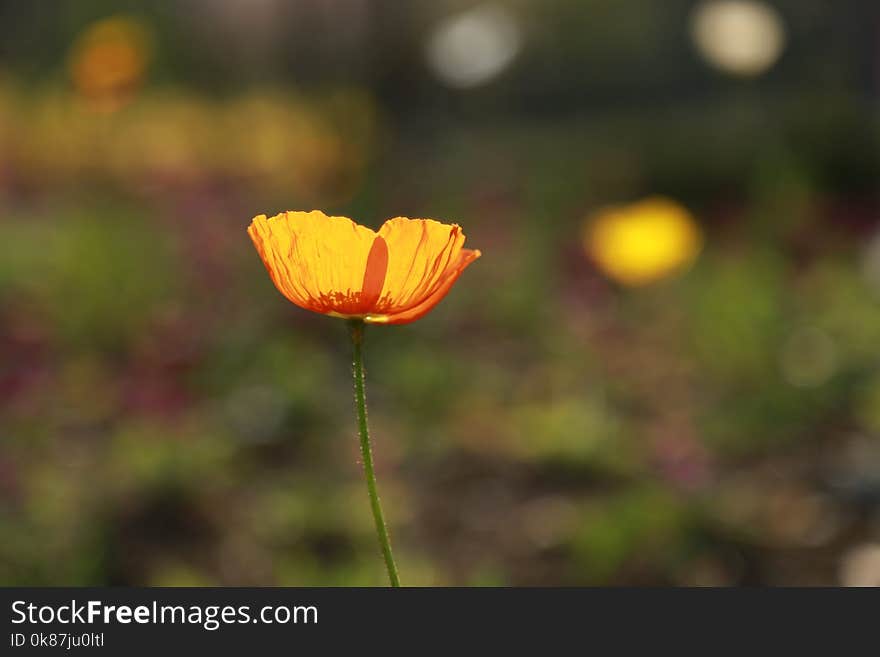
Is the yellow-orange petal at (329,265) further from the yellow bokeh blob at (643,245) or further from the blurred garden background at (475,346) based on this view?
the yellow bokeh blob at (643,245)

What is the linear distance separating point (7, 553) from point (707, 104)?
595 cm

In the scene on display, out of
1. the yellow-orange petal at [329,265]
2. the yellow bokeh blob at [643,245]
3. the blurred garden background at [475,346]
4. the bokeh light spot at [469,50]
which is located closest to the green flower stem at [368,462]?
the yellow-orange petal at [329,265]

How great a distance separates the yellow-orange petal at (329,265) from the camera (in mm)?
845

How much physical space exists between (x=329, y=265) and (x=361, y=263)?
3cm

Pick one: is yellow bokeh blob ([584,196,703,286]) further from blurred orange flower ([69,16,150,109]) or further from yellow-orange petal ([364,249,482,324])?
yellow-orange petal ([364,249,482,324])

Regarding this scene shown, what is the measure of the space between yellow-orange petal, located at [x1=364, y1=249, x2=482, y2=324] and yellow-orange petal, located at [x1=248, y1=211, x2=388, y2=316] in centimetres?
3

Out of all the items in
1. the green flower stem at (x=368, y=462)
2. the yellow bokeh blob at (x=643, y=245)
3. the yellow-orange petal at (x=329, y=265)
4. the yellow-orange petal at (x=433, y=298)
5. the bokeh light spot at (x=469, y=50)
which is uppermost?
the bokeh light spot at (x=469, y=50)

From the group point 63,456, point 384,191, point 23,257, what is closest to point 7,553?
point 63,456

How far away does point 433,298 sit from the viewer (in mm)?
839

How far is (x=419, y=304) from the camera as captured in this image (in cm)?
85

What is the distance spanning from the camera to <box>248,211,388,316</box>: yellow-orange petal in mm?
845

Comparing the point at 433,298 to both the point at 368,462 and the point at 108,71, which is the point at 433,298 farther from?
the point at 108,71

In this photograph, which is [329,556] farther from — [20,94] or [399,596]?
[20,94]

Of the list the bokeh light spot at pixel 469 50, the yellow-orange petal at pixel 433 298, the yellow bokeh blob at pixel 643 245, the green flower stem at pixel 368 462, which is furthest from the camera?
the bokeh light spot at pixel 469 50
